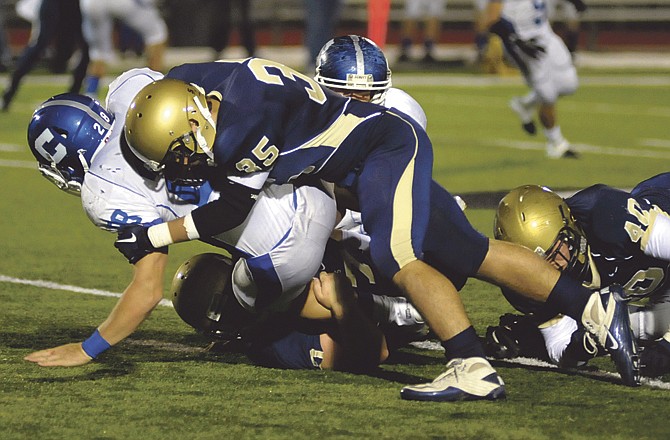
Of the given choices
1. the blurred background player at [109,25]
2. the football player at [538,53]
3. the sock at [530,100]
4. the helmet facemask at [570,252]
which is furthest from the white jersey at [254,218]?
the blurred background player at [109,25]

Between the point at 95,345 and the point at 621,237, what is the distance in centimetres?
176

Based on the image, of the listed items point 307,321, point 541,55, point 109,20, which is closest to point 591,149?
point 541,55

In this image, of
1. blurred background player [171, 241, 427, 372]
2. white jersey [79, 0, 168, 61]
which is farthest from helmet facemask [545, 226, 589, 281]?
white jersey [79, 0, 168, 61]

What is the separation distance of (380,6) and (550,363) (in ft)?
41.0

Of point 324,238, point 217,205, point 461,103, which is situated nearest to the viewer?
point 217,205

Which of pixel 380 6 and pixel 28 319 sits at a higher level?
pixel 28 319

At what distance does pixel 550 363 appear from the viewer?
4617 mm

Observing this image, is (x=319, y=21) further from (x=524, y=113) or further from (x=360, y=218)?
(x=360, y=218)

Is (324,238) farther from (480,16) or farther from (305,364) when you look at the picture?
(480,16)

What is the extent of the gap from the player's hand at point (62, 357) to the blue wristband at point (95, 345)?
0.07ft

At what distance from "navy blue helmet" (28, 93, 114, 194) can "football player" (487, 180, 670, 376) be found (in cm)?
139

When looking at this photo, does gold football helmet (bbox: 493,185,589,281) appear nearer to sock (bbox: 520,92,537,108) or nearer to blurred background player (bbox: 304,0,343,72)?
sock (bbox: 520,92,537,108)

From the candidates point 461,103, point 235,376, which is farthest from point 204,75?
point 461,103

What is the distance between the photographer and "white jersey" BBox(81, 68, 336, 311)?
431 cm
